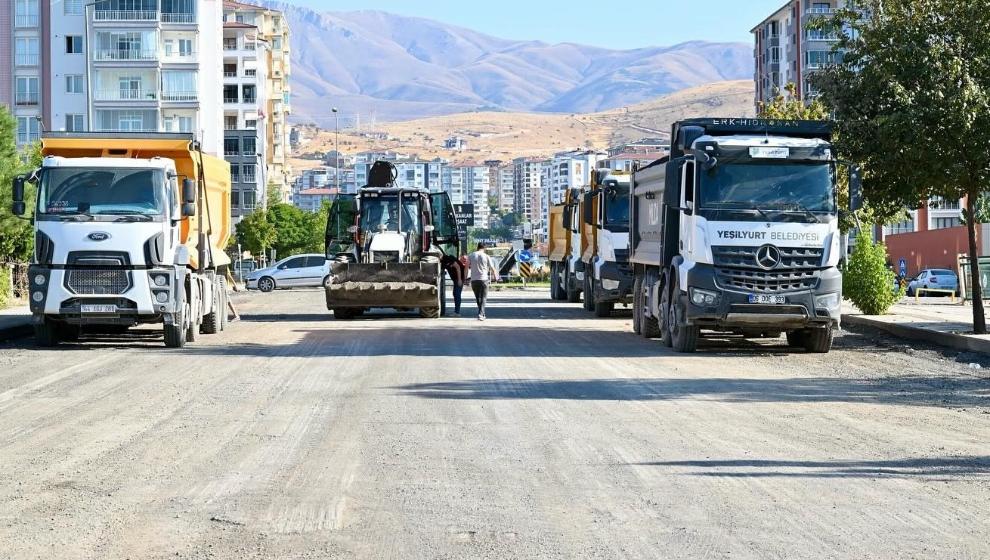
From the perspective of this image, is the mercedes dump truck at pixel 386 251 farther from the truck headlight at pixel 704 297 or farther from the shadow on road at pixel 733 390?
the shadow on road at pixel 733 390

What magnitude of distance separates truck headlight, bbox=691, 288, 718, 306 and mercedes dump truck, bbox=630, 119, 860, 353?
0.05 ft

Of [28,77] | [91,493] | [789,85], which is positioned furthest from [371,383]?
[28,77]

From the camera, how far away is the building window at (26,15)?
88.4 meters

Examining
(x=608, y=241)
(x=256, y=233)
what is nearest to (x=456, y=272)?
(x=608, y=241)

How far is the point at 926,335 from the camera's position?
968 inches

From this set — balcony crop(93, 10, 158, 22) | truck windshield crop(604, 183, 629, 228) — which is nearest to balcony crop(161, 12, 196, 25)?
balcony crop(93, 10, 158, 22)

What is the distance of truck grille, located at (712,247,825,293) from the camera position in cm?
2094

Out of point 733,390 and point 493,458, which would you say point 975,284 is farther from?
point 493,458

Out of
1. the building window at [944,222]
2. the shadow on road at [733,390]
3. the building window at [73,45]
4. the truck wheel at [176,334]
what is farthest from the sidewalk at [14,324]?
the building window at [944,222]

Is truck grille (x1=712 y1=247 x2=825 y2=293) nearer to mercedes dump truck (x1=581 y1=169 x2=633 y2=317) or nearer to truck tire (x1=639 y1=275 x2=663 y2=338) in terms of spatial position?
truck tire (x1=639 y1=275 x2=663 y2=338)

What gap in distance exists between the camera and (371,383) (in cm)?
1677

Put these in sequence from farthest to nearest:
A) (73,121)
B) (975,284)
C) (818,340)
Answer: (73,121) < (975,284) < (818,340)

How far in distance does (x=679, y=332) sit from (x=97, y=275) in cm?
919

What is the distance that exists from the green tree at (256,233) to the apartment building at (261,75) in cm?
2262
